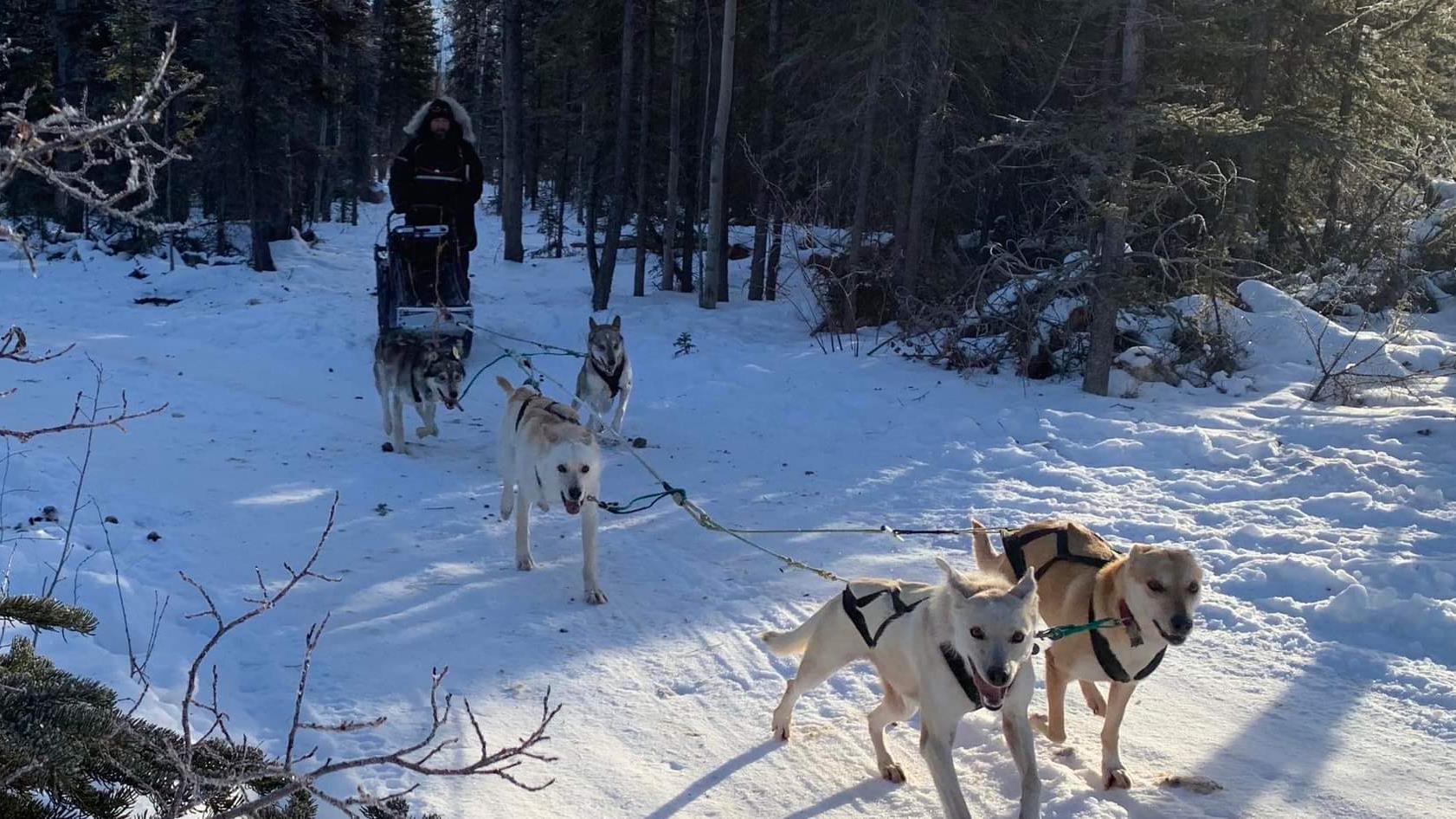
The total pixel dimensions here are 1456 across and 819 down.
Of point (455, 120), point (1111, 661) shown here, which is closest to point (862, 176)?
point (455, 120)

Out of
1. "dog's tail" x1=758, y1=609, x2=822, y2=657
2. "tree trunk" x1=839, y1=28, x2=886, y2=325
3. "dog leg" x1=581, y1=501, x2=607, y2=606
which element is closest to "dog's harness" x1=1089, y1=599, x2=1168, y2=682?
"dog's tail" x1=758, y1=609, x2=822, y2=657

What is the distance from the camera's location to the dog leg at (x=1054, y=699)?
4531 millimetres

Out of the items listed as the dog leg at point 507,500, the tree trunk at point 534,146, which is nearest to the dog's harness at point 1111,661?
the dog leg at point 507,500

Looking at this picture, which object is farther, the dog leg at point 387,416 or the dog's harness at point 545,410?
the dog leg at point 387,416

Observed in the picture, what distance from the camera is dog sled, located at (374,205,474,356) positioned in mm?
12492

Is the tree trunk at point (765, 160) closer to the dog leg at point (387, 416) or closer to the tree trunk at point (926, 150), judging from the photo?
the tree trunk at point (926, 150)

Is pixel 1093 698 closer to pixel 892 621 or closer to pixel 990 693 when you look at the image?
pixel 892 621

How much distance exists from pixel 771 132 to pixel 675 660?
15.9 meters

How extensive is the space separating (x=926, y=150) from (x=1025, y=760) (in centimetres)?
1347

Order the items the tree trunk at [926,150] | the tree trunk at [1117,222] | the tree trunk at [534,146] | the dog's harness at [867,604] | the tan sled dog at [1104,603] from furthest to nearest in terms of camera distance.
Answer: the tree trunk at [534,146] < the tree trunk at [926,150] < the tree trunk at [1117,222] < the dog's harness at [867,604] < the tan sled dog at [1104,603]

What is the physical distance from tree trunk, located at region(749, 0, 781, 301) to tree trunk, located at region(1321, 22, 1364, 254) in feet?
28.1

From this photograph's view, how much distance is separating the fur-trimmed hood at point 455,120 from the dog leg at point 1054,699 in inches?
429

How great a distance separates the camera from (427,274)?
13.1 meters

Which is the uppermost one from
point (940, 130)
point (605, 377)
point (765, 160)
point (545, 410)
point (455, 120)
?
point (940, 130)
